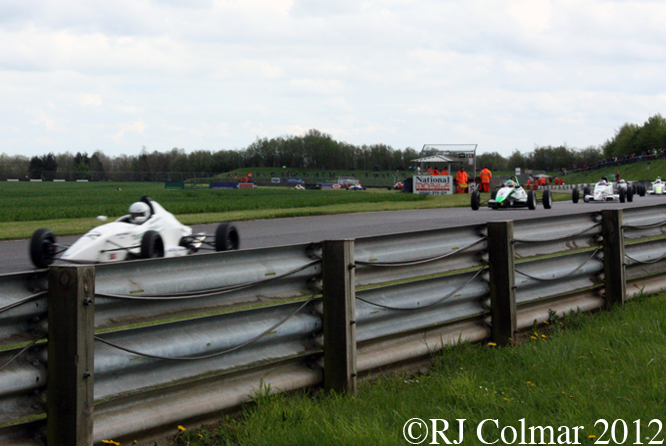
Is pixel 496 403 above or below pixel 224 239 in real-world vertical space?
below

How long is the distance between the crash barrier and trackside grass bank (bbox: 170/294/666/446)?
0.17 metres

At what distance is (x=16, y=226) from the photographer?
20.3m

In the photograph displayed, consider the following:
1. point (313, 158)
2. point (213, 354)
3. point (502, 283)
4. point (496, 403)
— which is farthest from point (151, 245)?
point (313, 158)

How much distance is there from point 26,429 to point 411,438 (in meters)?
1.80

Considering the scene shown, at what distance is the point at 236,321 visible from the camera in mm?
3934

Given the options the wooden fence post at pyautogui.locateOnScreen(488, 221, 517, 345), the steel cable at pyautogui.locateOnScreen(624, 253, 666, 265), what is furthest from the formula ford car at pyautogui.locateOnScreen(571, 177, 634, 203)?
the wooden fence post at pyautogui.locateOnScreen(488, 221, 517, 345)

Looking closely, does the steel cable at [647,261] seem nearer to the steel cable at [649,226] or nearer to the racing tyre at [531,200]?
the steel cable at [649,226]

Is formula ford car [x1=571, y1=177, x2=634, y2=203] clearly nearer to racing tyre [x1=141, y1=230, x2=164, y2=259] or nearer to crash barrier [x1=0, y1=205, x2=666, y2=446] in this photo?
racing tyre [x1=141, y1=230, x2=164, y2=259]

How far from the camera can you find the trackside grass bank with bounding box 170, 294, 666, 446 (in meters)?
3.53

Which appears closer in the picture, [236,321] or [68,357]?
[68,357]

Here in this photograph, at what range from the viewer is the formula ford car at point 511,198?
1009 inches

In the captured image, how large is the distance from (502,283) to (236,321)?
2570 millimetres

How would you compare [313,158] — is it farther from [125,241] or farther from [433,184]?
[125,241]

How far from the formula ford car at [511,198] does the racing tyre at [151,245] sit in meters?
17.9
